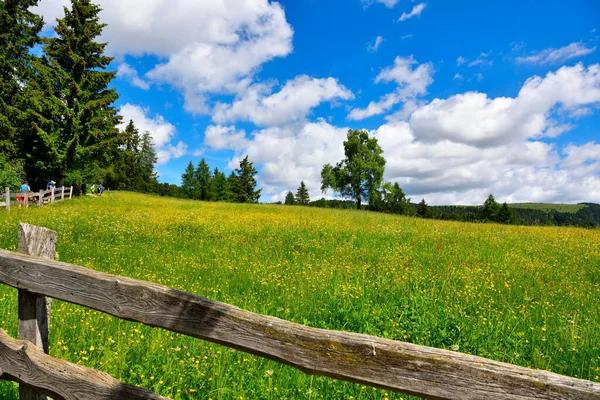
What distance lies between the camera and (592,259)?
31.4 ft

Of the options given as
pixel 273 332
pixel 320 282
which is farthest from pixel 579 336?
pixel 273 332

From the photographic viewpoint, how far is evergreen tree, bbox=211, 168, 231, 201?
2899 inches

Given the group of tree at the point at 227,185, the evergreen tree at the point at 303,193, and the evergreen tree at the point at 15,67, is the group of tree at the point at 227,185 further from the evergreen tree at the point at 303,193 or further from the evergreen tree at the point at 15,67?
the evergreen tree at the point at 15,67

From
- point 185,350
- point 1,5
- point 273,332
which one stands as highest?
point 1,5

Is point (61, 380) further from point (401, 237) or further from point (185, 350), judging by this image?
point (401, 237)

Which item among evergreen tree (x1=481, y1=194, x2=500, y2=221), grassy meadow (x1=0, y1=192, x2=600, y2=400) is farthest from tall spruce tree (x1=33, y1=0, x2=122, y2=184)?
evergreen tree (x1=481, y1=194, x2=500, y2=221)

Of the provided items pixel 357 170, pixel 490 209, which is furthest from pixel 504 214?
pixel 357 170

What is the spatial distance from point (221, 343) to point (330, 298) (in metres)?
4.23

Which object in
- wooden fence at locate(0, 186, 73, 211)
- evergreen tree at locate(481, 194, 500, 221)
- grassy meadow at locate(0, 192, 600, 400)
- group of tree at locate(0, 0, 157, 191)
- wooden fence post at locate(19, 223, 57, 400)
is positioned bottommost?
grassy meadow at locate(0, 192, 600, 400)

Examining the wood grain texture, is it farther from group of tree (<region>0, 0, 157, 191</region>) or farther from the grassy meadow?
group of tree (<region>0, 0, 157, 191</region>)

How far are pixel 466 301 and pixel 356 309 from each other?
82.5 inches

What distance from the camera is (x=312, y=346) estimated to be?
5.70 feet

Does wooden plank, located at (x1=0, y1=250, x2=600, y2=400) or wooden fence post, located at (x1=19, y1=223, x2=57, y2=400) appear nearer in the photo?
wooden plank, located at (x1=0, y1=250, x2=600, y2=400)

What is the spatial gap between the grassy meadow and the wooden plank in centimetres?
150
